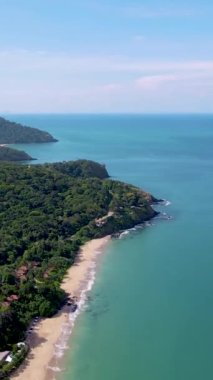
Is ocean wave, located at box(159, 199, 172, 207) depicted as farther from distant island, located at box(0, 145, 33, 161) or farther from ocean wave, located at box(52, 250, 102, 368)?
distant island, located at box(0, 145, 33, 161)

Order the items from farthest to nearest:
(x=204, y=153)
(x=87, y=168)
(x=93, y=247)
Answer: (x=204, y=153)
(x=87, y=168)
(x=93, y=247)

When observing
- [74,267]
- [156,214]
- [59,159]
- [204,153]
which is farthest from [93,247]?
[204,153]

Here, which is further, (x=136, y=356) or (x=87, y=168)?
(x=87, y=168)

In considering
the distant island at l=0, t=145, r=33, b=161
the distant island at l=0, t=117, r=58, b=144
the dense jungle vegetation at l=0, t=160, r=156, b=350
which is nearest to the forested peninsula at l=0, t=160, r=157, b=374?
the dense jungle vegetation at l=0, t=160, r=156, b=350

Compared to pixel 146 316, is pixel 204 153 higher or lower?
higher

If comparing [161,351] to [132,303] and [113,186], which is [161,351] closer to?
[132,303]

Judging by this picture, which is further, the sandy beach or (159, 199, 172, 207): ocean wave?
(159, 199, 172, 207): ocean wave

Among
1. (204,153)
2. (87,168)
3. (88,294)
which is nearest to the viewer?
(88,294)
